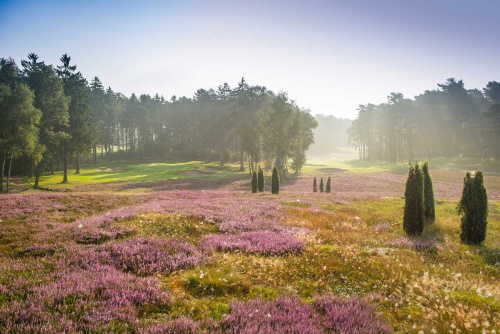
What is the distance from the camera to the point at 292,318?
571 centimetres

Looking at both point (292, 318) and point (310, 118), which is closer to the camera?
point (292, 318)

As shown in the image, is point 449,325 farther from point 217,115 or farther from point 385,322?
point 217,115

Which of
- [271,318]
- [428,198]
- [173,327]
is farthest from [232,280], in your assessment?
[428,198]

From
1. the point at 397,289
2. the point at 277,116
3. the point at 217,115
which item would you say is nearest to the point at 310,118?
the point at 277,116

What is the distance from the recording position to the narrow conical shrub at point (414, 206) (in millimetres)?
16609

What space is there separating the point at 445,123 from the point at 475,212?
349 ft

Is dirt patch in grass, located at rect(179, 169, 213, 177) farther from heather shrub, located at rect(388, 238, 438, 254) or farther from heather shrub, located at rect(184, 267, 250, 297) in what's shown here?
heather shrub, located at rect(184, 267, 250, 297)

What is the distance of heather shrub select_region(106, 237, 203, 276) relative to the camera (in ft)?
27.1

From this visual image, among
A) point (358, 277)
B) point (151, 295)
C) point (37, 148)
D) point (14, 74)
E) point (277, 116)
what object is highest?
point (14, 74)

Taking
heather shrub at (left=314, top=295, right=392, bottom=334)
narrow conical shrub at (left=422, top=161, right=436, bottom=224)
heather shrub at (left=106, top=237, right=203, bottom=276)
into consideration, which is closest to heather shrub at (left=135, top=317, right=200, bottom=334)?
heather shrub at (left=314, top=295, right=392, bottom=334)

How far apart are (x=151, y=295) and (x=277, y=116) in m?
61.9

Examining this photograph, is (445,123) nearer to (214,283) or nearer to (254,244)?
(254,244)

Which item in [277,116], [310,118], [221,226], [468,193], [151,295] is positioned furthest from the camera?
[310,118]

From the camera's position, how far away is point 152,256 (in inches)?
352
